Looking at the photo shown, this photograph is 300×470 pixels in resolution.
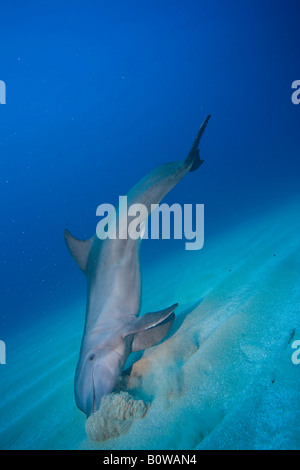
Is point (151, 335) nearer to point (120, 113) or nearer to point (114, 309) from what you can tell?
point (114, 309)

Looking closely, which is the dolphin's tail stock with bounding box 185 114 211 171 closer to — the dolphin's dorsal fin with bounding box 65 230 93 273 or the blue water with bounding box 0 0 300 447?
the dolphin's dorsal fin with bounding box 65 230 93 273

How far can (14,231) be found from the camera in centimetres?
8400

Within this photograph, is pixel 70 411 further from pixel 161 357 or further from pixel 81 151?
pixel 81 151

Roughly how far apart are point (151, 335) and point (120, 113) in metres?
79.5

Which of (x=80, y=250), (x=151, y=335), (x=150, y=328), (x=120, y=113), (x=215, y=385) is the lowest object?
(x=215, y=385)

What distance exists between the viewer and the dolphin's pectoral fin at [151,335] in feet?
8.94

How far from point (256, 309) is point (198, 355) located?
104 centimetres

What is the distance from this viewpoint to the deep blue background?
4094cm

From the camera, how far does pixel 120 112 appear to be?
70750 mm

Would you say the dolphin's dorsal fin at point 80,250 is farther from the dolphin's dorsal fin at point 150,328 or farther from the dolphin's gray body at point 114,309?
the dolphin's dorsal fin at point 150,328

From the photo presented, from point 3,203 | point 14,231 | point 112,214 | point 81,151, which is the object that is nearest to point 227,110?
point 81,151

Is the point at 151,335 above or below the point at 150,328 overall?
below

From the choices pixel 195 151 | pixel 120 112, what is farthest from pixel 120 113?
pixel 195 151

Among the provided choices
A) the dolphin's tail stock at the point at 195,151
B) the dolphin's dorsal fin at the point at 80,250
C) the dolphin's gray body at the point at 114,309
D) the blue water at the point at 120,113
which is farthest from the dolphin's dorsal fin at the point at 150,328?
the blue water at the point at 120,113
